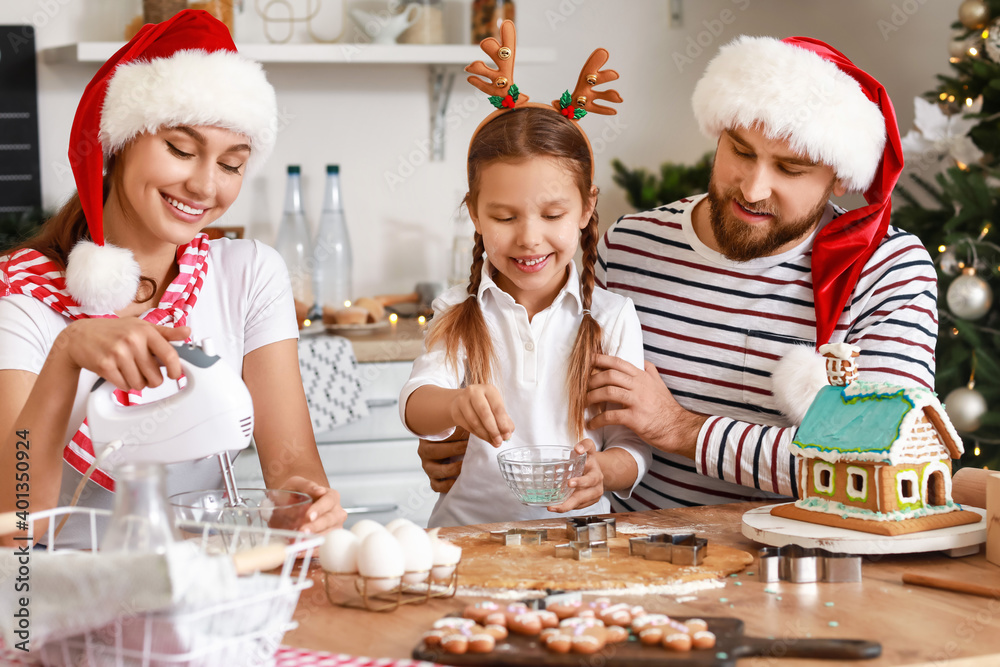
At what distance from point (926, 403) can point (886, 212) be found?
0.51 metres

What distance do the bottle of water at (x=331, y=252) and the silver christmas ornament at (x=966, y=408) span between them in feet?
5.89

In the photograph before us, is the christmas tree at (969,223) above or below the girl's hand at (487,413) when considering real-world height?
above

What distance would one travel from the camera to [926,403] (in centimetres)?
114

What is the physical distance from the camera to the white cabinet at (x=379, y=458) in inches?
105

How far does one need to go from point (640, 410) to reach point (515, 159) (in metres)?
0.44

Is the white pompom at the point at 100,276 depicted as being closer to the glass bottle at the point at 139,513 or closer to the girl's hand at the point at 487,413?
the girl's hand at the point at 487,413

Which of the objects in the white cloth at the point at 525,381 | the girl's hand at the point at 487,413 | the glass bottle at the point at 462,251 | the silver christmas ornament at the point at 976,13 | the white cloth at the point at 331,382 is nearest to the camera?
the girl's hand at the point at 487,413

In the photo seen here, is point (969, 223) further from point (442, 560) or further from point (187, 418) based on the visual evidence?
point (187, 418)

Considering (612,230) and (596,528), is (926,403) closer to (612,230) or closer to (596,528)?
(596,528)

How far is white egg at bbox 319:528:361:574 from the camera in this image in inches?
37.9

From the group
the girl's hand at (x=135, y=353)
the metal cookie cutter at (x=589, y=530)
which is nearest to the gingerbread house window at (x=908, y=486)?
the metal cookie cutter at (x=589, y=530)

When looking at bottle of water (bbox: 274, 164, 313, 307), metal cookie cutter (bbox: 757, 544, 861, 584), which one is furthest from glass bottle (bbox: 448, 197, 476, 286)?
metal cookie cutter (bbox: 757, 544, 861, 584)

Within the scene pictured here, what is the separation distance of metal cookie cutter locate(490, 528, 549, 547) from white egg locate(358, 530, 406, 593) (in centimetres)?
27

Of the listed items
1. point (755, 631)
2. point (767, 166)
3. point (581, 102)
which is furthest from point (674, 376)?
point (755, 631)
